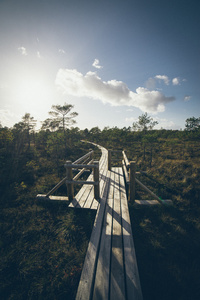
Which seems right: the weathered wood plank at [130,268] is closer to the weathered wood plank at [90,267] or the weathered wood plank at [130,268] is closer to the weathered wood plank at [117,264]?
the weathered wood plank at [117,264]

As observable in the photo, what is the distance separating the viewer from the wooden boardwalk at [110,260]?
6.04 ft

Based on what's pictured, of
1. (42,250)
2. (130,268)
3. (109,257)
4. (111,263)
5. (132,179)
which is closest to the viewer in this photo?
(130,268)

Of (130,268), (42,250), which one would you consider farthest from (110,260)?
(42,250)

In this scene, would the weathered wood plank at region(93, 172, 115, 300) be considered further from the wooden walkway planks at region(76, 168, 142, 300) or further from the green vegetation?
the green vegetation

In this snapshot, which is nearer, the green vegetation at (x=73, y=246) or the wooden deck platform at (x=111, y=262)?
the wooden deck platform at (x=111, y=262)

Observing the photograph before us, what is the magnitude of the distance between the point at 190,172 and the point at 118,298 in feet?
28.9

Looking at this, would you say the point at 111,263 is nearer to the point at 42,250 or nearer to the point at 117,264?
the point at 117,264

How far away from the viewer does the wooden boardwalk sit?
1.84 meters

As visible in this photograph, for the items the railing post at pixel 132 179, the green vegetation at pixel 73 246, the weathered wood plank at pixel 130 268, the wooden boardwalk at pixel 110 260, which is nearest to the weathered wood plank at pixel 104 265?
the wooden boardwalk at pixel 110 260

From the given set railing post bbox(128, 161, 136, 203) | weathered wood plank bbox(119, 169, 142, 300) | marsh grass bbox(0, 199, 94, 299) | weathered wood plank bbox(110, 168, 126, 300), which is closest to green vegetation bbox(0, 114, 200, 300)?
marsh grass bbox(0, 199, 94, 299)

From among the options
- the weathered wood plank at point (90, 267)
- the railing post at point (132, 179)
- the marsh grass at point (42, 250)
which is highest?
the railing post at point (132, 179)

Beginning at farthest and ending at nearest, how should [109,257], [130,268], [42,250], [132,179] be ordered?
[132,179]
[42,250]
[109,257]
[130,268]

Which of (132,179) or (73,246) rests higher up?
(132,179)

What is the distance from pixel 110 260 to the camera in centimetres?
230
